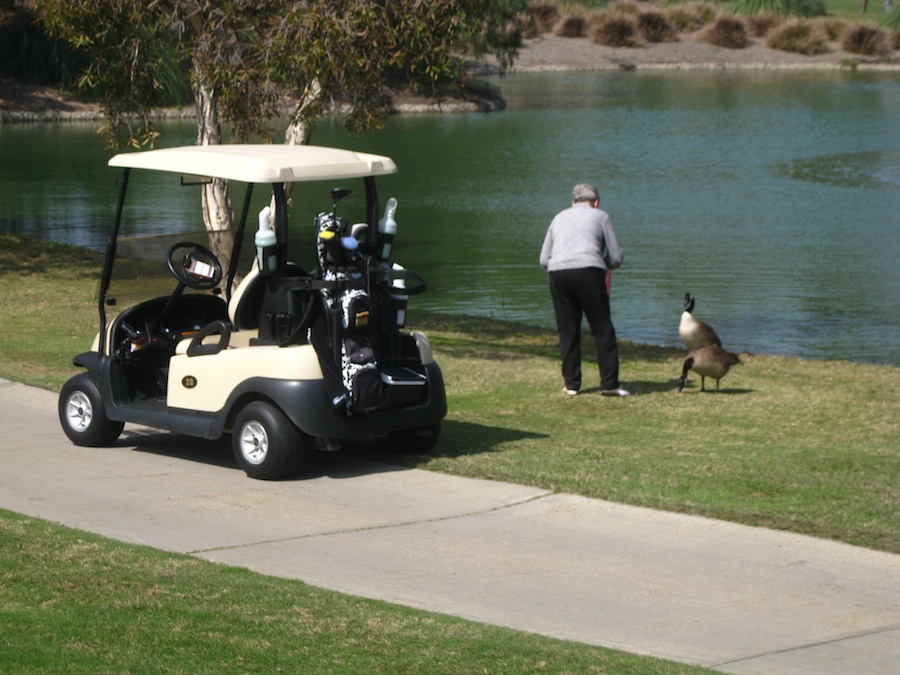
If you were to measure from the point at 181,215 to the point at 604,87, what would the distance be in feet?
132

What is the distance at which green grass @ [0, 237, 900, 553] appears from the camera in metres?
Result: 7.95

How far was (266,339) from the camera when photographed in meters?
8.52

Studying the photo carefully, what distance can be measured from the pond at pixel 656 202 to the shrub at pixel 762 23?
2433cm

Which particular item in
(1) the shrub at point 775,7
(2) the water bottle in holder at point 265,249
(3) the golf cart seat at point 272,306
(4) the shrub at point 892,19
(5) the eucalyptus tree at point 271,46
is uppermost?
(1) the shrub at point 775,7

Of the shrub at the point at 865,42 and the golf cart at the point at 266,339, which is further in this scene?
the shrub at the point at 865,42

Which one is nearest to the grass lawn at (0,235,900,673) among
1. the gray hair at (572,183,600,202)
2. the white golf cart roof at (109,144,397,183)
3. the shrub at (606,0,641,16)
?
the gray hair at (572,183,600,202)

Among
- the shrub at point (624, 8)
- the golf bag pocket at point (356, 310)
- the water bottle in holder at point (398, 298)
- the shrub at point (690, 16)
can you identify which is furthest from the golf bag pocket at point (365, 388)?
the shrub at point (690, 16)

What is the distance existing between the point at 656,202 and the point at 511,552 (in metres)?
25.0

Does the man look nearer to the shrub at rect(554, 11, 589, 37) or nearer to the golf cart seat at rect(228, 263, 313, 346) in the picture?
the golf cart seat at rect(228, 263, 313, 346)

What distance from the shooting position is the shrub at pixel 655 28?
8100cm

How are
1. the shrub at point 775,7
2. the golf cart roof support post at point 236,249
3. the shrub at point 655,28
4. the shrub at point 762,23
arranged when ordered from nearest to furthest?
1. the golf cart roof support post at point 236,249
2. the shrub at point 655,28
3. the shrub at point 762,23
4. the shrub at point 775,7

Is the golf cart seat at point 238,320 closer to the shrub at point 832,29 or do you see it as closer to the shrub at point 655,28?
the shrub at point 655,28

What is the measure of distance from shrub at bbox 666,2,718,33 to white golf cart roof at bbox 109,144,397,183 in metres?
76.8

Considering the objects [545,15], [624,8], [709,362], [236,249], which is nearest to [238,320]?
[236,249]
